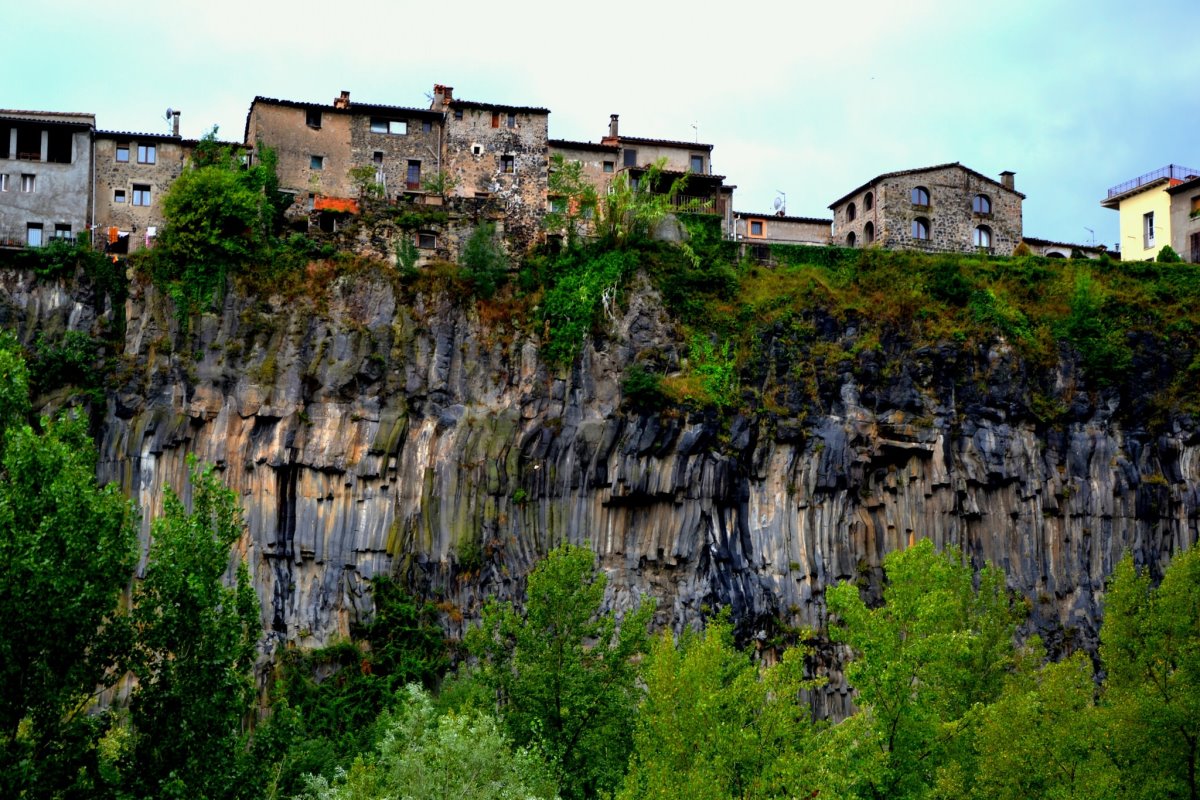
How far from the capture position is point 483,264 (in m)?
62.1

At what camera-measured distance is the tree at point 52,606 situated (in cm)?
2977

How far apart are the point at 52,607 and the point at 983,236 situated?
5473cm

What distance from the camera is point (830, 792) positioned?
1380 inches

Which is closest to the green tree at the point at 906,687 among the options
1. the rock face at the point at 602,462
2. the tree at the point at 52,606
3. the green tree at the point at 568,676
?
the green tree at the point at 568,676

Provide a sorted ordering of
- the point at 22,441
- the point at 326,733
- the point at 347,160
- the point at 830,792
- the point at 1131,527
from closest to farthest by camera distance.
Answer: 1. the point at 22,441
2. the point at 830,792
3. the point at 326,733
4. the point at 1131,527
5. the point at 347,160

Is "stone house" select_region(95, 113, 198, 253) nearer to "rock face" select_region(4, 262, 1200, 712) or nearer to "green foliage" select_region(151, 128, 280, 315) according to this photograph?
"green foliage" select_region(151, 128, 280, 315)

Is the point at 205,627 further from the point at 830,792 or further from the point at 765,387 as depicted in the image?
the point at 765,387

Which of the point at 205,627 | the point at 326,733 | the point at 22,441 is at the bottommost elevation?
the point at 326,733

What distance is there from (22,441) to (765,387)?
35.9m

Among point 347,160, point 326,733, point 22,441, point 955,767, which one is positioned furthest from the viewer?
point 347,160

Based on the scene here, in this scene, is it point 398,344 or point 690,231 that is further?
point 690,231

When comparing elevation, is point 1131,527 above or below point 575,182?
below

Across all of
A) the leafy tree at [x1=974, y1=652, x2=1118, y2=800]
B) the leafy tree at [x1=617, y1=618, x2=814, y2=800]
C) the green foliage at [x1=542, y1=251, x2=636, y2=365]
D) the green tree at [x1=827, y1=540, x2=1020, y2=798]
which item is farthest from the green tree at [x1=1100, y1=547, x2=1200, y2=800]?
the green foliage at [x1=542, y1=251, x2=636, y2=365]

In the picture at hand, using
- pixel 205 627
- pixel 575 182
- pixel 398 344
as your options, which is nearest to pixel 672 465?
pixel 398 344
